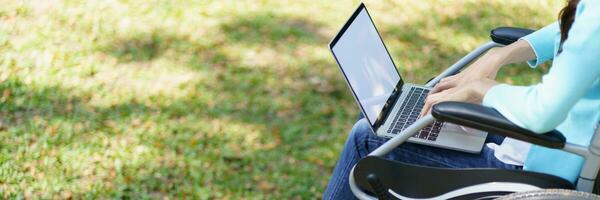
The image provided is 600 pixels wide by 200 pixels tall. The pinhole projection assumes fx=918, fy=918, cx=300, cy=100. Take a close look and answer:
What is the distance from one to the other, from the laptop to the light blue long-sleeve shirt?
254 mm

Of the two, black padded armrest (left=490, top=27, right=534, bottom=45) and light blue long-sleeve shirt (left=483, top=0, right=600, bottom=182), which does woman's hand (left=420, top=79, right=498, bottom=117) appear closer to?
light blue long-sleeve shirt (left=483, top=0, right=600, bottom=182)

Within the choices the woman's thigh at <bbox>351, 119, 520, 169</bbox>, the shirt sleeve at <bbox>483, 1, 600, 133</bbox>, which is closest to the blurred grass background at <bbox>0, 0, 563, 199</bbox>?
the woman's thigh at <bbox>351, 119, 520, 169</bbox>

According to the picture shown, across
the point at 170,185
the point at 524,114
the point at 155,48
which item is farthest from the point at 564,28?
Answer: the point at 155,48

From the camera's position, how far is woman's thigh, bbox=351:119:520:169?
2.24 m

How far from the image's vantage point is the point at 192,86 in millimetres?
3732

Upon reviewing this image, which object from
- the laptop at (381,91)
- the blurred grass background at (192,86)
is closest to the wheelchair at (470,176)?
the laptop at (381,91)

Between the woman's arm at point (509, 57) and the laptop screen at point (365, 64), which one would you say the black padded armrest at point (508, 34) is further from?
the laptop screen at point (365, 64)

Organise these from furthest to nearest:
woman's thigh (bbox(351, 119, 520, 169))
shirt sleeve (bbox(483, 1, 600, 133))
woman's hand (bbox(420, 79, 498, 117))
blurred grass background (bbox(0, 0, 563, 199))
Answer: blurred grass background (bbox(0, 0, 563, 199)) < woman's thigh (bbox(351, 119, 520, 169)) < woman's hand (bbox(420, 79, 498, 117)) < shirt sleeve (bbox(483, 1, 600, 133))

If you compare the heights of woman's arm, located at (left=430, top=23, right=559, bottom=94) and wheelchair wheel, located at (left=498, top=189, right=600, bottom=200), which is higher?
woman's arm, located at (left=430, top=23, right=559, bottom=94)

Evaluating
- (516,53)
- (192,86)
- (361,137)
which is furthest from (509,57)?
(192,86)

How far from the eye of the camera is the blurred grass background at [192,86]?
125 inches

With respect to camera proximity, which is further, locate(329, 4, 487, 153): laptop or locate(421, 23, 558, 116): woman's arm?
locate(329, 4, 487, 153): laptop

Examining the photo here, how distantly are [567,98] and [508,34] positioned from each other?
28.3 inches

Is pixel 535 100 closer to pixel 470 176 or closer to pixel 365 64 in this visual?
pixel 470 176
